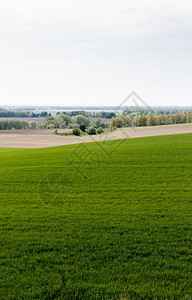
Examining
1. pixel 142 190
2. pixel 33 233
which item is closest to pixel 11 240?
pixel 33 233

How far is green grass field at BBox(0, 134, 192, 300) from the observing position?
173 inches

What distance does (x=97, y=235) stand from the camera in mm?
6129

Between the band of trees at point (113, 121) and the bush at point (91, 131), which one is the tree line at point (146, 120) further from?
the bush at point (91, 131)

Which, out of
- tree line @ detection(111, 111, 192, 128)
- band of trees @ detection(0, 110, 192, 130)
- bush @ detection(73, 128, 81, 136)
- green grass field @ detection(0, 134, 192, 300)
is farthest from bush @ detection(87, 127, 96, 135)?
green grass field @ detection(0, 134, 192, 300)

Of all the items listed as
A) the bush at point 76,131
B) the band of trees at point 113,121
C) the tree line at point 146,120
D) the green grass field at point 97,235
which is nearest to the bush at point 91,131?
the bush at point 76,131

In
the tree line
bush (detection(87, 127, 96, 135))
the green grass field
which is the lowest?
the green grass field

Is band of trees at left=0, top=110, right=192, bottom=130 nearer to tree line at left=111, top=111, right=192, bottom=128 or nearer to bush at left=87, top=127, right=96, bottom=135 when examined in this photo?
tree line at left=111, top=111, right=192, bottom=128

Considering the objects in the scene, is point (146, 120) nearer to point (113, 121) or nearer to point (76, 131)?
point (113, 121)

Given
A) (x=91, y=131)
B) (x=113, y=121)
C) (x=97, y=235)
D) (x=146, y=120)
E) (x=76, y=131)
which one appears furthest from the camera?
(x=146, y=120)

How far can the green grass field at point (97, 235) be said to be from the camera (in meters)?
4.41

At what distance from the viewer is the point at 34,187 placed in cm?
1064

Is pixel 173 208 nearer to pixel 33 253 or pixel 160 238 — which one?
pixel 160 238

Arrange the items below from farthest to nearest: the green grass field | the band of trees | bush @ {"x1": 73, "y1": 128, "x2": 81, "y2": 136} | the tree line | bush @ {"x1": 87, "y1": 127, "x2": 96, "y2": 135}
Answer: the band of trees < the tree line < bush @ {"x1": 73, "y1": 128, "x2": 81, "y2": 136} < bush @ {"x1": 87, "y1": 127, "x2": 96, "y2": 135} < the green grass field

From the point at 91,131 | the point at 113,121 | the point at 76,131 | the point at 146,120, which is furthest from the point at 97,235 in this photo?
the point at 146,120
